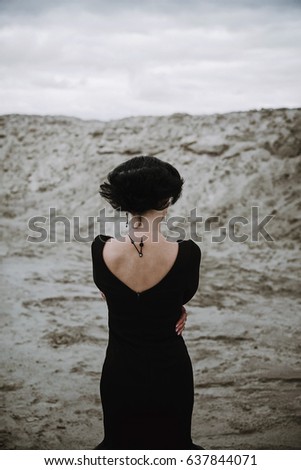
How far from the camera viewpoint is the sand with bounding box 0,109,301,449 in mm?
3262

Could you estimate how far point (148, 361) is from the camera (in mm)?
1599

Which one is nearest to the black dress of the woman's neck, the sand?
the woman's neck

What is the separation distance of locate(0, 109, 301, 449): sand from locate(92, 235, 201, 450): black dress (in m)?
1.43

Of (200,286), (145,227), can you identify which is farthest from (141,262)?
(200,286)

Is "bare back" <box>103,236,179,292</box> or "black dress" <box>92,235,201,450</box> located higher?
"bare back" <box>103,236,179,292</box>

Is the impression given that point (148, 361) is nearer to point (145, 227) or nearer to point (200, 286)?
point (145, 227)

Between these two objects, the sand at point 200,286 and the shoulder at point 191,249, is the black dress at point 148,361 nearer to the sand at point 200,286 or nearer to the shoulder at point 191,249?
the shoulder at point 191,249

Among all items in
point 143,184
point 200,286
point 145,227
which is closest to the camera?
point 143,184

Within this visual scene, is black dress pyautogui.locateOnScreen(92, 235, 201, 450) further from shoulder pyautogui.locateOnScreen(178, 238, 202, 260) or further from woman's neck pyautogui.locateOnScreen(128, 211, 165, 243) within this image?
woman's neck pyautogui.locateOnScreen(128, 211, 165, 243)

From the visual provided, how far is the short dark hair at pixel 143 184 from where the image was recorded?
4.98 feet

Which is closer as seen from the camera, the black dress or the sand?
the black dress

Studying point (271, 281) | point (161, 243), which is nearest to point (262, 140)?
point (271, 281)

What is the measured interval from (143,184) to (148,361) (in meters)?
0.64

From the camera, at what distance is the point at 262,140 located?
10102mm
